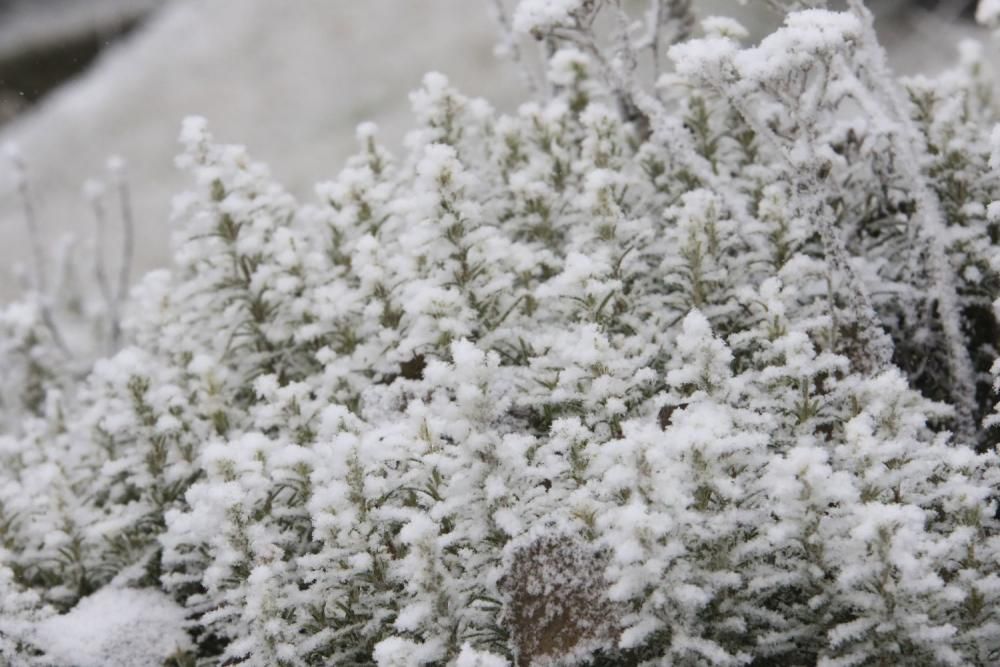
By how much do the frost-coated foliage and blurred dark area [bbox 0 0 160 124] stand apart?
28.7 ft

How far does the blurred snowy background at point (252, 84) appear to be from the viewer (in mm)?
8430

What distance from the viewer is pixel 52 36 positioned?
1184 cm

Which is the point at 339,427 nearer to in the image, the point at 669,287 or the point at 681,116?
the point at 669,287

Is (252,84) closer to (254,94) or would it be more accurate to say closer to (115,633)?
(254,94)

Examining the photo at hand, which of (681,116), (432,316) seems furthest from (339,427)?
(681,116)

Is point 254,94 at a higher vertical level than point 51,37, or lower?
lower

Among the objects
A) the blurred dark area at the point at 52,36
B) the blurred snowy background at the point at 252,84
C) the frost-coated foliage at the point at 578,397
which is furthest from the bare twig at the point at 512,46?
the blurred dark area at the point at 52,36

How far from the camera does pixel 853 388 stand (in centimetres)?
240

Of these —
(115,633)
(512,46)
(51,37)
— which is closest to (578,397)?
(115,633)

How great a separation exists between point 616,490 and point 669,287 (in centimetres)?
99

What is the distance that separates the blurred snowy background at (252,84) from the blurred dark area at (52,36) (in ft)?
0.13

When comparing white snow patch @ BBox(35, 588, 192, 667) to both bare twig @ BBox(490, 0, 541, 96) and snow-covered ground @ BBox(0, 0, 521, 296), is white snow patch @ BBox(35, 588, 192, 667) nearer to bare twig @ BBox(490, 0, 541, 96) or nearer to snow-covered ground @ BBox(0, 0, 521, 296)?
bare twig @ BBox(490, 0, 541, 96)

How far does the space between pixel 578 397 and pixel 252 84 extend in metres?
8.20

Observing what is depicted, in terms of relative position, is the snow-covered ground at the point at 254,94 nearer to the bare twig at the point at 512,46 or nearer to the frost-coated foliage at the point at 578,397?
the bare twig at the point at 512,46
